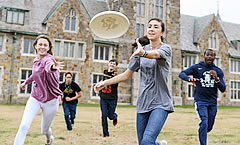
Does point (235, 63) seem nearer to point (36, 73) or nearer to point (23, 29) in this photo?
point (23, 29)

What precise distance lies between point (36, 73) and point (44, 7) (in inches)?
846

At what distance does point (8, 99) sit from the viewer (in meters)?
20.8

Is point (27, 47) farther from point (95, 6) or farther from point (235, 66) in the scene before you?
point (235, 66)

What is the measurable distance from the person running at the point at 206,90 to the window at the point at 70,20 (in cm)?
1865

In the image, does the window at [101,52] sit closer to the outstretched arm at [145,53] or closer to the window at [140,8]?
the window at [140,8]

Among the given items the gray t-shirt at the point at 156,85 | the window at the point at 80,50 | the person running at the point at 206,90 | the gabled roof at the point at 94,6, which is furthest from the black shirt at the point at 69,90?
the gabled roof at the point at 94,6

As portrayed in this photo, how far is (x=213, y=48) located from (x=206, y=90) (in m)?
25.6

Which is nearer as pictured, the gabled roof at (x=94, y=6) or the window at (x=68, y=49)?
the window at (x=68, y=49)

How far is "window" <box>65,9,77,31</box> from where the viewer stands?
23.1 metres

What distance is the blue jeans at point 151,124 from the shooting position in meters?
3.08

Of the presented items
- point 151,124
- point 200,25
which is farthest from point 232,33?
point 151,124

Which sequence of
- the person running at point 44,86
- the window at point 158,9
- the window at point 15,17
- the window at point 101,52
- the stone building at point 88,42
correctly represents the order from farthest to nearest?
1. the window at point 158,9
2. the window at point 101,52
3. the window at point 15,17
4. the stone building at point 88,42
5. the person running at point 44,86

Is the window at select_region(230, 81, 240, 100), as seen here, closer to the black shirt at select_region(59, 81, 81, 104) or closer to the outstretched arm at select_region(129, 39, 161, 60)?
the black shirt at select_region(59, 81, 81, 104)

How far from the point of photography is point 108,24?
429cm
